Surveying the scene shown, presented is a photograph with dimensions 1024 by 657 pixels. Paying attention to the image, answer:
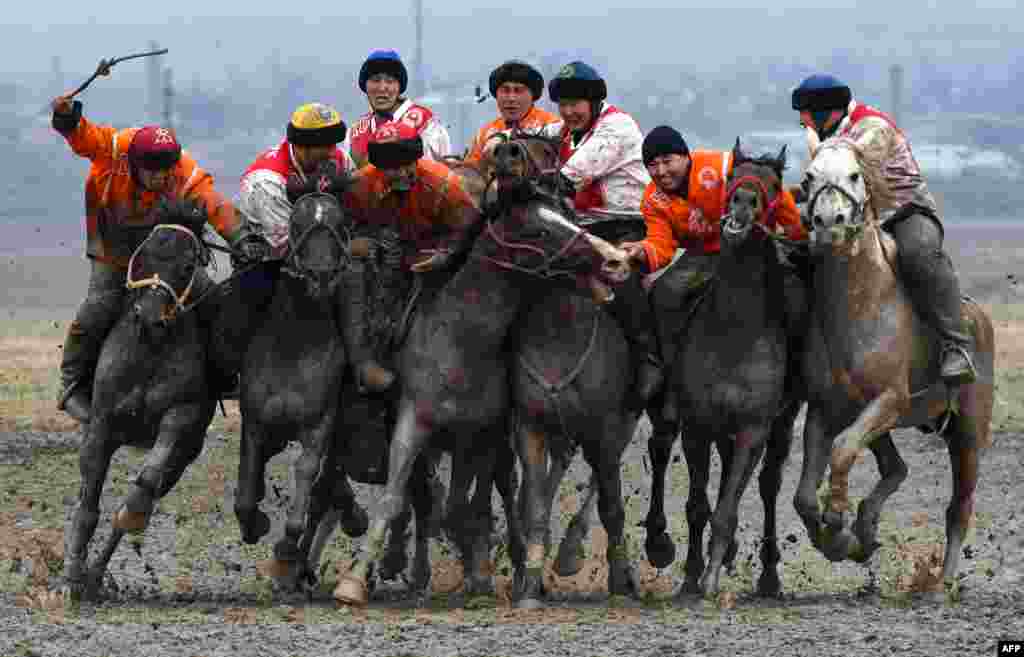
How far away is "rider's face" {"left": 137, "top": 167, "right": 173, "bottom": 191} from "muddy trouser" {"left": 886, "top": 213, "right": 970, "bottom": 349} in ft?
12.4

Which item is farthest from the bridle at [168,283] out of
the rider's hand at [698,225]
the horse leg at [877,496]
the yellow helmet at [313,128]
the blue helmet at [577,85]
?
the horse leg at [877,496]

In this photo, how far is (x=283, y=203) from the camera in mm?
12141

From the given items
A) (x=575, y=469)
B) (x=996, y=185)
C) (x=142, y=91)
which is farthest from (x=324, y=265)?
(x=142, y=91)

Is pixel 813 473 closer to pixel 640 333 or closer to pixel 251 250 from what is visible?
pixel 640 333

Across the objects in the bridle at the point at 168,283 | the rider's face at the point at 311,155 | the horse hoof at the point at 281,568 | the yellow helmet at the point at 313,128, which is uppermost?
the yellow helmet at the point at 313,128

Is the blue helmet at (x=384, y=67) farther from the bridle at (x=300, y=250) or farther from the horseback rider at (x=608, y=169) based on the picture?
the bridle at (x=300, y=250)

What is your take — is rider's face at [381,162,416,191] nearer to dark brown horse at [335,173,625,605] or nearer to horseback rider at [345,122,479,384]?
horseback rider at [345,122,479,384]

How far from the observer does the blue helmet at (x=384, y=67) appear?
535 inches

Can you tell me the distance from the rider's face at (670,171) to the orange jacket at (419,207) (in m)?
0.95

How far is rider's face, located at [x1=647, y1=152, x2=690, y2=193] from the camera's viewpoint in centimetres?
1207

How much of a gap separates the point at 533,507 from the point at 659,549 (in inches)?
53.5

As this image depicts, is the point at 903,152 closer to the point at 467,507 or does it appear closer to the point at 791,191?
the point at 791,191

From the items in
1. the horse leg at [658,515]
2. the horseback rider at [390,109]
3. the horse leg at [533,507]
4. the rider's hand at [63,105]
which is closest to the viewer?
the horse leg at [533,507]

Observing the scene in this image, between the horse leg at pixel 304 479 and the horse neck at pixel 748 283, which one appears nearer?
the horse neck at pixel 748 283
